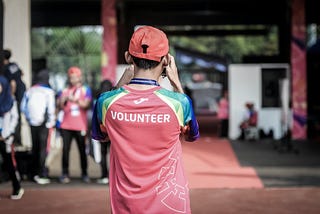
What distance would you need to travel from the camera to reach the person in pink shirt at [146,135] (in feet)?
8.68

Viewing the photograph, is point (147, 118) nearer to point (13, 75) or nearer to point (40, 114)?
point (40, 114)

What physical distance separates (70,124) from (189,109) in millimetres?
6229

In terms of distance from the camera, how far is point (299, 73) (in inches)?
672

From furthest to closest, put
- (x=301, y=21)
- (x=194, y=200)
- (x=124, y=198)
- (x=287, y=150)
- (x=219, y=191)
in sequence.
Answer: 1. (x=301, y=21)
2. (x=287, y=150)
3. (x=219, y=191)
4. (x=194, y=200)
5. (x=124, y=198)

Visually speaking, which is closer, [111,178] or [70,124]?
[111,178]

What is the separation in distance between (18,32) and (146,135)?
1043cm

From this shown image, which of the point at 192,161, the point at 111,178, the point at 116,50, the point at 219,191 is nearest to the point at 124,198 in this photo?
the point at 111,178

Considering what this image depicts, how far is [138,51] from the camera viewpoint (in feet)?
8.80

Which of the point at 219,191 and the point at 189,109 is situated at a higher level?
the point at 189,109

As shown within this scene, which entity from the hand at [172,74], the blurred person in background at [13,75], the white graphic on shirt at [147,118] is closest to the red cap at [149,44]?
→ the hand at [172,74]

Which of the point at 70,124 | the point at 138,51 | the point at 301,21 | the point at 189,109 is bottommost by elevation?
the point at 70,124

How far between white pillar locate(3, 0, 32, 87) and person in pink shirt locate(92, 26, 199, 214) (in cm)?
982

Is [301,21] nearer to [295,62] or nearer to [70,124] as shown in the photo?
[295,62]

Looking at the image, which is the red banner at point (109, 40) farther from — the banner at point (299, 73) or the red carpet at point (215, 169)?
the banner at point (299, 73)
